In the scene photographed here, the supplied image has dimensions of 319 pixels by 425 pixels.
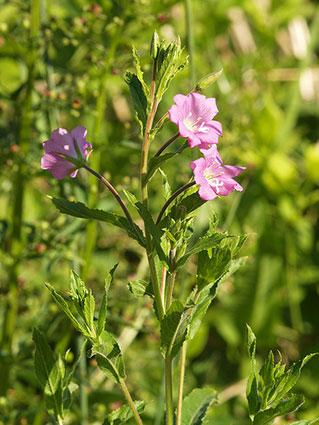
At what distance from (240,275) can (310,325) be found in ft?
0.88

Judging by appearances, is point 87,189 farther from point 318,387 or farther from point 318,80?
point 318,80

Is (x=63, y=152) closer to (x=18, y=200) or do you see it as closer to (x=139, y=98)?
(x=139, y=98)

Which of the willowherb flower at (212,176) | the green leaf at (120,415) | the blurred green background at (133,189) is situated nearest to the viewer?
the willowherb flower at (212,176)

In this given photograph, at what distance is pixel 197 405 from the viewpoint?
1169 millimetres

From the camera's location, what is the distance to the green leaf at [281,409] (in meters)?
0.96

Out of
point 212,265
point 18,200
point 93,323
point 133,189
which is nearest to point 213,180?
point 212,265

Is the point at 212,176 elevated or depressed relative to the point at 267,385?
elevated

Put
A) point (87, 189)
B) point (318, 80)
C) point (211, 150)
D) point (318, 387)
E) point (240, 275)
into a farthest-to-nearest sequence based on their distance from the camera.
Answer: point (318, 80), point (240, 275), point (318, 387), point (87, 189), point (211, 150)

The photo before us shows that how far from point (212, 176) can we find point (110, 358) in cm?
25

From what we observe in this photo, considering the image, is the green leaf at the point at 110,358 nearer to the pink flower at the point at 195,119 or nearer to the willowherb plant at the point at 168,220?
the willowherb plant at the point at 168,220

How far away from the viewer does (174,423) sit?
1.12 meters

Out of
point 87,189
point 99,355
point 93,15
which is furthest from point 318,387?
point 99,355

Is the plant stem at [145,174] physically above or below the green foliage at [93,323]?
above

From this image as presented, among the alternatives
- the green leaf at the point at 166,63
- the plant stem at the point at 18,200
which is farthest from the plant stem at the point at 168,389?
the plant stem at the point at 18,200
